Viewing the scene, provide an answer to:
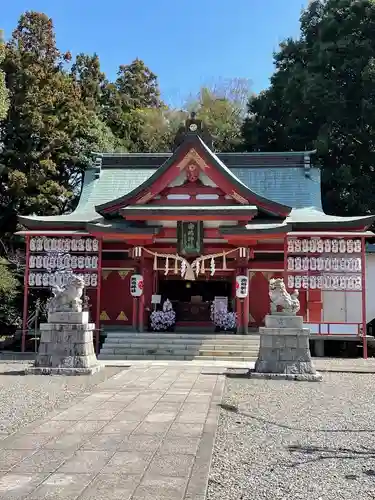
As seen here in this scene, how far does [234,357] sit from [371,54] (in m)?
18.0

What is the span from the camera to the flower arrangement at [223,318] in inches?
658

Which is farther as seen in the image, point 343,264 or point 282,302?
point 343,264

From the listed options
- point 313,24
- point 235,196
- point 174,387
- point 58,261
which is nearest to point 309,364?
point 174,387

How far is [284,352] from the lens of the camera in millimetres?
10578

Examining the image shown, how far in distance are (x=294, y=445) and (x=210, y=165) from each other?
1231cm

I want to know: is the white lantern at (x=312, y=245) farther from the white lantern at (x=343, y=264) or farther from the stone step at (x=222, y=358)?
the stone step at (x=222, y=358)

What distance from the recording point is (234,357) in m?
14.3

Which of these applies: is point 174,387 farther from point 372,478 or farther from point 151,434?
point 372,478

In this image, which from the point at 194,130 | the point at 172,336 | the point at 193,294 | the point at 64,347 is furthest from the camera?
the point at 193,294

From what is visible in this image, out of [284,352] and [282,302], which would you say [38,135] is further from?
[284,352]

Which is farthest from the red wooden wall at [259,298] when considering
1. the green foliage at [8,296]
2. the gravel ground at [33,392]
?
the green foliage at [8,296]

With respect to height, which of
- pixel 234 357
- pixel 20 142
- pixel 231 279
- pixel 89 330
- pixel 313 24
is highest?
pixel 313 24

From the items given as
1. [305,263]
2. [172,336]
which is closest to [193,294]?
[172,336]

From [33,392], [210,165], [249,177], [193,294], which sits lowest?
[33,392]
